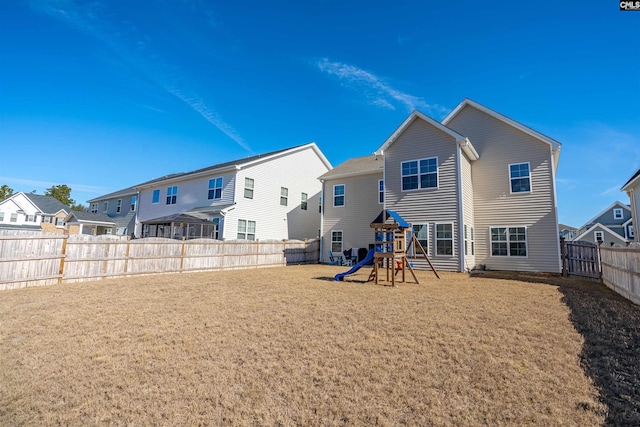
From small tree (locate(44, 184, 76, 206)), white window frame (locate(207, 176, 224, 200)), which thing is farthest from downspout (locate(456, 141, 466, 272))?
small tree (locate(44, 184, 76, 206))

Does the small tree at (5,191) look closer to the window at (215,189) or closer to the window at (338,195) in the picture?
the window at (215,189)

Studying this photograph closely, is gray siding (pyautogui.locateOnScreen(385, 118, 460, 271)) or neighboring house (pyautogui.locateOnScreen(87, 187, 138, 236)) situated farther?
neighboring house (pyautogui.locateOnScreen(87, 187, 138, 236))

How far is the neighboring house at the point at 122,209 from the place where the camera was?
2773 cm

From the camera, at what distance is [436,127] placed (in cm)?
1489

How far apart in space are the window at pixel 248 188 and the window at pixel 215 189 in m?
1.95

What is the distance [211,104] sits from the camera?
2105 cm

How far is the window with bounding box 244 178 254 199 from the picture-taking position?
2005 centimetres

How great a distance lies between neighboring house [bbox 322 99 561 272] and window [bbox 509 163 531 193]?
0.04 m

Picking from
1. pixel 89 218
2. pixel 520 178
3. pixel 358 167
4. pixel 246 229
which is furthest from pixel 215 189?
pixel 520 178

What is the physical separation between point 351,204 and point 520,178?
9.49m

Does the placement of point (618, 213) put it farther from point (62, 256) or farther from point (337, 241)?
point (62, 256)

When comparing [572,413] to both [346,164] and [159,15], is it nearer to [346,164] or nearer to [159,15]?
[159,15]

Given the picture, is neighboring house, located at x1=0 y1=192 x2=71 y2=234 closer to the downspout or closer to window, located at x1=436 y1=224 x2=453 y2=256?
window, located at x1=436 y1=224 x2=453 y2=256

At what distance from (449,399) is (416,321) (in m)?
2.65
